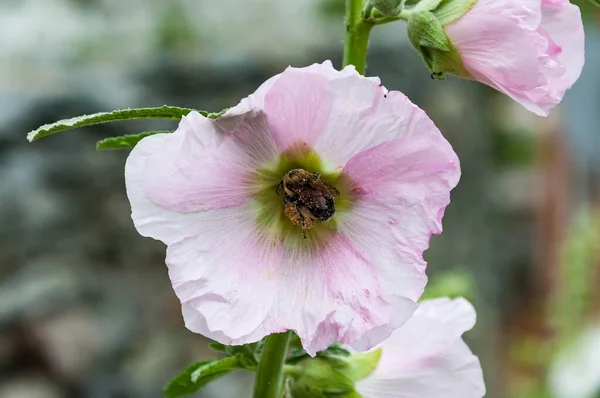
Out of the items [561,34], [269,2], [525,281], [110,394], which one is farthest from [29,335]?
[525,281]

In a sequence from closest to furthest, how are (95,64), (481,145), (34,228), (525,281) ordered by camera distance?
(34,228) < (95,64) < (481,145) < (525,281)

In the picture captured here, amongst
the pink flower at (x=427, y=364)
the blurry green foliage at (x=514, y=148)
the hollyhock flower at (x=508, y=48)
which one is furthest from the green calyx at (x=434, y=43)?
the blurry green foliage at (x=514, y=148)

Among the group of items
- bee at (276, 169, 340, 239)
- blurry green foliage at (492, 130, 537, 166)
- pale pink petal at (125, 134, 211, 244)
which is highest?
pale pink petal at (125, 134, 211, 244)

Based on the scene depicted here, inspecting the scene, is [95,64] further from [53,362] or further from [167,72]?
[53,362]

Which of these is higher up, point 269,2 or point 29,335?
point 269,2

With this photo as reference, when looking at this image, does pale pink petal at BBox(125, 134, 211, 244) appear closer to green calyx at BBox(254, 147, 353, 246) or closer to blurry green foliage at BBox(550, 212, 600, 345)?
green calyx at BBox(254, 147, 353, 246)

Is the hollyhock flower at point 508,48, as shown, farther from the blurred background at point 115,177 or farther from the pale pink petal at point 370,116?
the blurred background at point 115,177

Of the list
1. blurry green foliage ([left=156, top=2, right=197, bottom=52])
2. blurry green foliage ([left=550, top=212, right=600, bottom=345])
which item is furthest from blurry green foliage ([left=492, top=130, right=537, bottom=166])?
blurry green foliage ([left=156, top=2, right=197, bottom=52])
